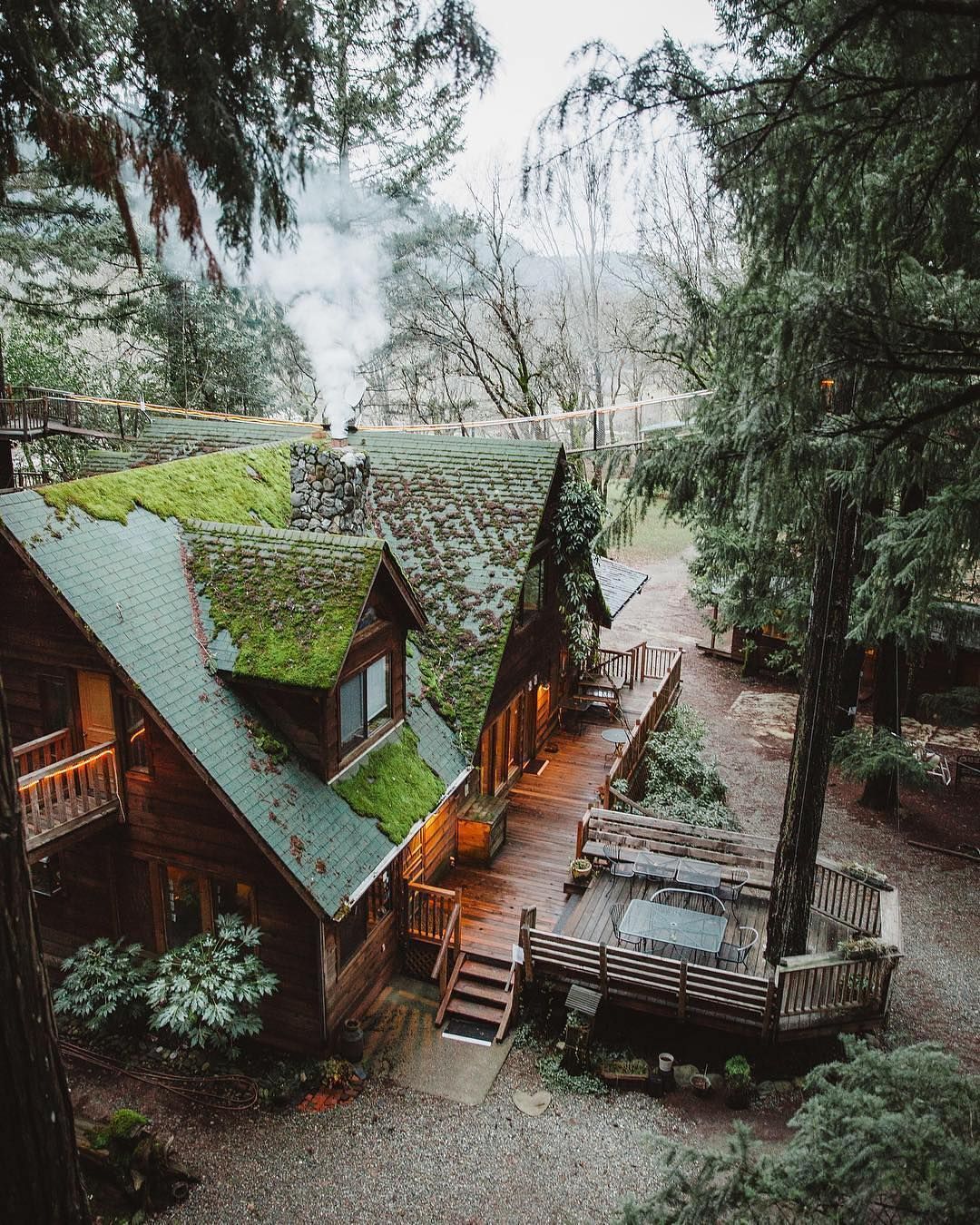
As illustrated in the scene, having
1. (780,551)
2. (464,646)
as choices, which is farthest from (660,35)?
(780,551)

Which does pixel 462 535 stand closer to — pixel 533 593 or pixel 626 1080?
pixel 533 593

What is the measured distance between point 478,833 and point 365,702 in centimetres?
403

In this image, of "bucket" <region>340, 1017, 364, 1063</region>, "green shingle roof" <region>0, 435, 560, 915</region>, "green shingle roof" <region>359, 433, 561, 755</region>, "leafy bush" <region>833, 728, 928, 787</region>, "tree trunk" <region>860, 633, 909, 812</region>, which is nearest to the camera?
"green shingle roof" <region>0, 435, 560, 915</region>

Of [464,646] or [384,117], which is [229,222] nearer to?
[464,646]

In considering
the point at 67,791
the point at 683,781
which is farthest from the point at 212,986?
the point at 683,781

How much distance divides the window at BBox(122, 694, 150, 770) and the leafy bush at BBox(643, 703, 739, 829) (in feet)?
33.1

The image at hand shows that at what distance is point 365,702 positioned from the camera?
1247 cm

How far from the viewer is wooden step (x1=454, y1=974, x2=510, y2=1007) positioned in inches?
483

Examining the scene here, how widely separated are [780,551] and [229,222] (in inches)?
665

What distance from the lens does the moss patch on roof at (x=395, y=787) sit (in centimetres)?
1166

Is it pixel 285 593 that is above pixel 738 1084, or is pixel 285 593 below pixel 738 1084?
above

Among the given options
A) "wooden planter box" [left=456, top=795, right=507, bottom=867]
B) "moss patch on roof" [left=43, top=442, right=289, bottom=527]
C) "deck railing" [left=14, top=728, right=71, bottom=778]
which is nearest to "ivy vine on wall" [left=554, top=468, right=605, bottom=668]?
"wooden planter box" [left=456, top=795, right=507, bottom=867]

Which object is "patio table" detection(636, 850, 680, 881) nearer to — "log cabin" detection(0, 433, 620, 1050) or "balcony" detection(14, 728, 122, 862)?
"log cabin" detection(0, 433, 620, 1050)

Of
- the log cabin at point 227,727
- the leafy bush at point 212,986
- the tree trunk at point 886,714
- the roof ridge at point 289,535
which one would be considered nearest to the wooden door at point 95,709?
the log cabin at point 227,727
